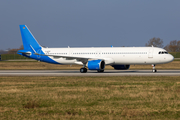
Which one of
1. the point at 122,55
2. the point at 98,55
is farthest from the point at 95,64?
the point at 122,55

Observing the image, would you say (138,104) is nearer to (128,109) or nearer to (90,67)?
(128,109)

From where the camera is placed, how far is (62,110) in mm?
11984

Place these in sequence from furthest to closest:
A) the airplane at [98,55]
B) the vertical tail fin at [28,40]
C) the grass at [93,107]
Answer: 1. the vertical tail fin at [28,40]
2. the airplane at [98,55]
3. the grass at [93,107]

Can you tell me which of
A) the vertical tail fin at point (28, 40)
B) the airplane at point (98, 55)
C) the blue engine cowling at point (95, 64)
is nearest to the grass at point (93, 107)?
the blue engine cowling at point (95, 64)

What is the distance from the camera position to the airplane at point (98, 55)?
3906cm

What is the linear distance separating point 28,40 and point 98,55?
13457mm

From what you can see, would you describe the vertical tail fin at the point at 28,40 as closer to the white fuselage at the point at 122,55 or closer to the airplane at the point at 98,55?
the airplane at the point at 98,55

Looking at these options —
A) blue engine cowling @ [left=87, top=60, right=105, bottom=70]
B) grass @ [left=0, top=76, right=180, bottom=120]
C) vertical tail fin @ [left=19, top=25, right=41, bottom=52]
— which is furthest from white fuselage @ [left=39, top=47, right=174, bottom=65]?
grass @ [left=0, top=76, right=180, bottom=120]

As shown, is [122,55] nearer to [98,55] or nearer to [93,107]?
[98,55]

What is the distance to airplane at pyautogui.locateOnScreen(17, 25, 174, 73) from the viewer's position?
1538 inches

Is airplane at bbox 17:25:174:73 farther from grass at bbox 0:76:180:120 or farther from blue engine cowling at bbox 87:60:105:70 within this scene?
grass at bbox 0:76:180:120

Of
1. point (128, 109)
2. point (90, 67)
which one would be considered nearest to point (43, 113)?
point (128, 109)

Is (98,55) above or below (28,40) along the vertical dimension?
below

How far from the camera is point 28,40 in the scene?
4650 cm
